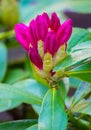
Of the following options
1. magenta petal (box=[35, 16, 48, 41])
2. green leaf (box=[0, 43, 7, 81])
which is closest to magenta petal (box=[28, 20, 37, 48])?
magenta petal (box=[35, 16, 48, 41])

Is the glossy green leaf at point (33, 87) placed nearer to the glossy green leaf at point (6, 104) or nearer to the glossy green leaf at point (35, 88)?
the glossy green leaf at point (35, 88)

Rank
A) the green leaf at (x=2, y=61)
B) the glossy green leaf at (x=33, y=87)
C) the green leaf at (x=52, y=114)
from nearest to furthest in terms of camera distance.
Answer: the green leaf at (x=52, y=114) → the glossy green leaf at (x=33, y=87) → the green leaf at (x=2, y=61)

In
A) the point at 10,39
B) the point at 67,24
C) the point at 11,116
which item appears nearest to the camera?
the point at 67,24

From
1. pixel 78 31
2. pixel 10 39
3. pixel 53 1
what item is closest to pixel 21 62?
pixel 10 39

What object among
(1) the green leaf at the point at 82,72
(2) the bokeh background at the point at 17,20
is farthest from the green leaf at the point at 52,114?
(2) the bokeh background at the point at 17,20

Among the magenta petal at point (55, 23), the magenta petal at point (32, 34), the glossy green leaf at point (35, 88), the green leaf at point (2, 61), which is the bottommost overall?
the glossy green leaf at point (35, 88)

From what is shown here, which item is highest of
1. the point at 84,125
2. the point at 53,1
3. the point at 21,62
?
the point at 53,1

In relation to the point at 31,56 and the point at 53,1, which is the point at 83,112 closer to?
the point at 31,56

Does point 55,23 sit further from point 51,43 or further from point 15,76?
point 15,76
